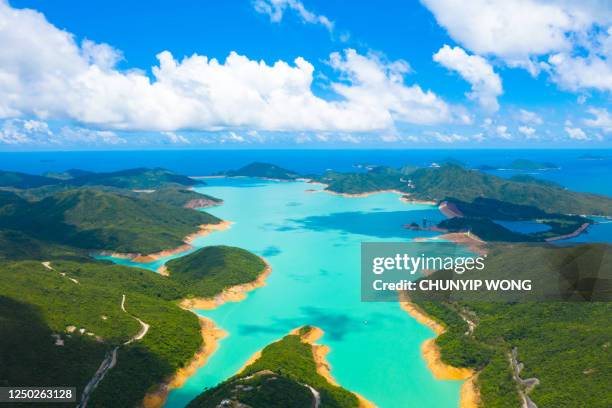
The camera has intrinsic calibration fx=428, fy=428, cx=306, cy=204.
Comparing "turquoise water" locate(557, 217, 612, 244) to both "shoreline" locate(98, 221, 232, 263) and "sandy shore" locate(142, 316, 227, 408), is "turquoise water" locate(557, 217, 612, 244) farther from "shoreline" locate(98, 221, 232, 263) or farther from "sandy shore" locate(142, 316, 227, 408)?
"shoreline" locate(98, 221, 232, 263)

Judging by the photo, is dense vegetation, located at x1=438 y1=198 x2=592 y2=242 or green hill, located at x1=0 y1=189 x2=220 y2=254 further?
dense vegetation, located at x1=438 y1=198 x2=592 y2=242

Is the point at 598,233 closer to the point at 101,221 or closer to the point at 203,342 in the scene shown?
the point at 203,342

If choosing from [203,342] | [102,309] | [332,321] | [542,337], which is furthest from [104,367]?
[542,337]

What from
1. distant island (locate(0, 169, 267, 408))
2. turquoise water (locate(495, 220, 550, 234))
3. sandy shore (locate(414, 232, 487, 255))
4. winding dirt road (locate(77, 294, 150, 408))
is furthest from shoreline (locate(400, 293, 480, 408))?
turquoise water (locate(495, 220, 550, 234))

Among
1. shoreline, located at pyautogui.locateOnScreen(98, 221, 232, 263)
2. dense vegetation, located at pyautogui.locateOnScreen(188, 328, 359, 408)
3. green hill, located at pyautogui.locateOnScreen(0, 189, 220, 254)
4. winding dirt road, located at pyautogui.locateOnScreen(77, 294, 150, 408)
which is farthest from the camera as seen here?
green hill, located at pyautogui.locateOnScreen(0, 189, 220, 254)

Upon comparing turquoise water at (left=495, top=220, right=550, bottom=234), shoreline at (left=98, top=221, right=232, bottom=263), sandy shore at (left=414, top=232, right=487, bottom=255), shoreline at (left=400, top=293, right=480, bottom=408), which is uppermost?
turquoise water at (left=495, top=220, right=550, bottom=234)

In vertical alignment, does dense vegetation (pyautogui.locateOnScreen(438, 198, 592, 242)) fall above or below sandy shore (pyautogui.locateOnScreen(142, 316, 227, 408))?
above
